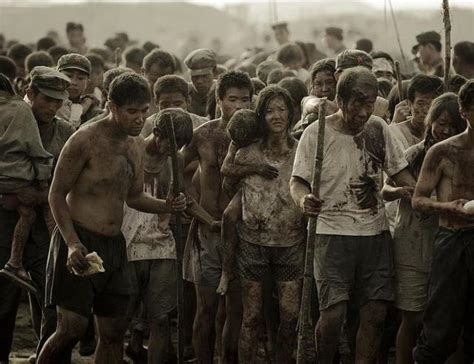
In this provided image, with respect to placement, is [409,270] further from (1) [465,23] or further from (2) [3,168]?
(1) [465,23]

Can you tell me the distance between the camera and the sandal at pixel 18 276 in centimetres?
962

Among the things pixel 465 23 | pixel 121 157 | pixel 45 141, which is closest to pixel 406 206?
pixel 121 157

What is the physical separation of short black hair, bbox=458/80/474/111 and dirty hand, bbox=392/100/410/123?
178 centimetres

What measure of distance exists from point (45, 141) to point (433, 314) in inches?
132

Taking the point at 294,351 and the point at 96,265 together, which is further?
the point at 294,351

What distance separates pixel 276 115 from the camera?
919 centimetres

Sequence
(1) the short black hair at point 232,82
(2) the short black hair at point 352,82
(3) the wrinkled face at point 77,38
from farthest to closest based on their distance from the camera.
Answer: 1. (3) the wrinkled face at point 77,38
2. (1) the short black hair at point 232,82
3. (2) the short black hair at point 352,82

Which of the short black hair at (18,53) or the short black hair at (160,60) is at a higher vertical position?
the short black hair at (160,60)

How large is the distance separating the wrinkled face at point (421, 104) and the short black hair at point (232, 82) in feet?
4.21

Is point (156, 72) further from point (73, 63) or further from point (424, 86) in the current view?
point (424, 86)

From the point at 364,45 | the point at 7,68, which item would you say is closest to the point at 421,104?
the point at 7,68

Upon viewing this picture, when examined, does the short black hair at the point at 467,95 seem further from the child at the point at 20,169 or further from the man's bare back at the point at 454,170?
the child at the point at 20,169

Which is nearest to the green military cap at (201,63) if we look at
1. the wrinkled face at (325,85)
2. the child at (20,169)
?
the wrinkled face at (325,85)

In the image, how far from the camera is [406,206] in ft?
29.6
